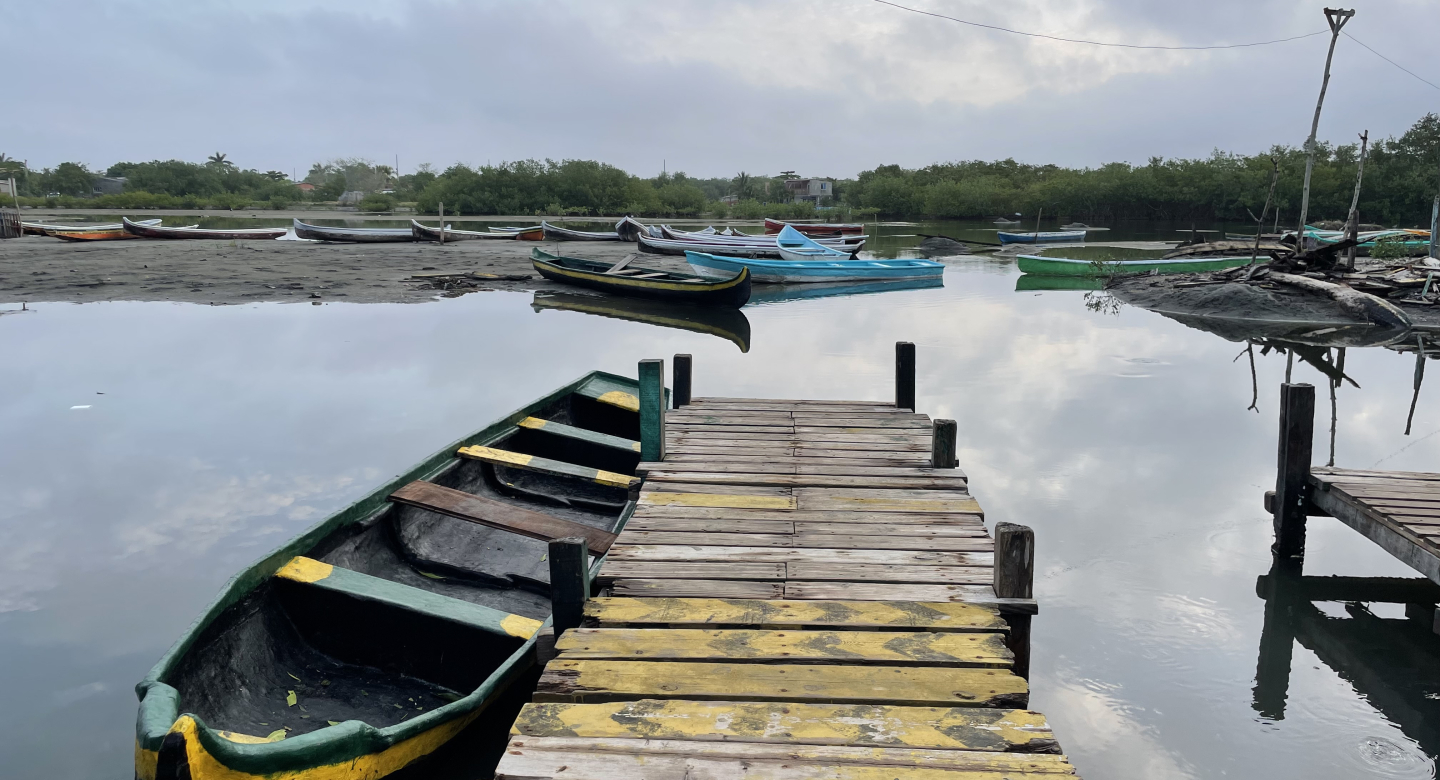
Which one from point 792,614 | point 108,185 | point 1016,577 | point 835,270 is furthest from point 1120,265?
point 108,185

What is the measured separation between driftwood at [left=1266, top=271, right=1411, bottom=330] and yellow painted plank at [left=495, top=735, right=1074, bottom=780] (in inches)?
778

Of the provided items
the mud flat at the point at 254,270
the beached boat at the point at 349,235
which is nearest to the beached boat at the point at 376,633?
the mud flat at the point at 254,270

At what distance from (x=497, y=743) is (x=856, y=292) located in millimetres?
22674

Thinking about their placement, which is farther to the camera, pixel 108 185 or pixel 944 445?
pixel 108 185

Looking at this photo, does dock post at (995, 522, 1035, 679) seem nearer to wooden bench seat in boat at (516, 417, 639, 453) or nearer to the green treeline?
wooden bench seat in boat at (516, 417, 639, 453)

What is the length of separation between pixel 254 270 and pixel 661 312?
511 inches

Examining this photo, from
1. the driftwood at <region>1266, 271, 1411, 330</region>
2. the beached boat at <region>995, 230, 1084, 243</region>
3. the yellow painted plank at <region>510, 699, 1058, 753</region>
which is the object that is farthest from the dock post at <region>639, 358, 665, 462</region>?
the beached boat at <region>995, 230, 1084, 243</region>

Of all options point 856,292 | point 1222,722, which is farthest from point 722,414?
point 856,292

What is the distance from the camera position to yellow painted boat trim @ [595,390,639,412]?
7.76 metres

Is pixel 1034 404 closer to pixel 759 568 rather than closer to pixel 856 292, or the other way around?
pixel 759 568

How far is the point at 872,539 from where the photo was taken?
4.48m

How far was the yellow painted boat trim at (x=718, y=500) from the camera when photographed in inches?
195

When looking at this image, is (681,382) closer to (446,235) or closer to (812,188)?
(446,235)

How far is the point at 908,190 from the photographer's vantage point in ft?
241
